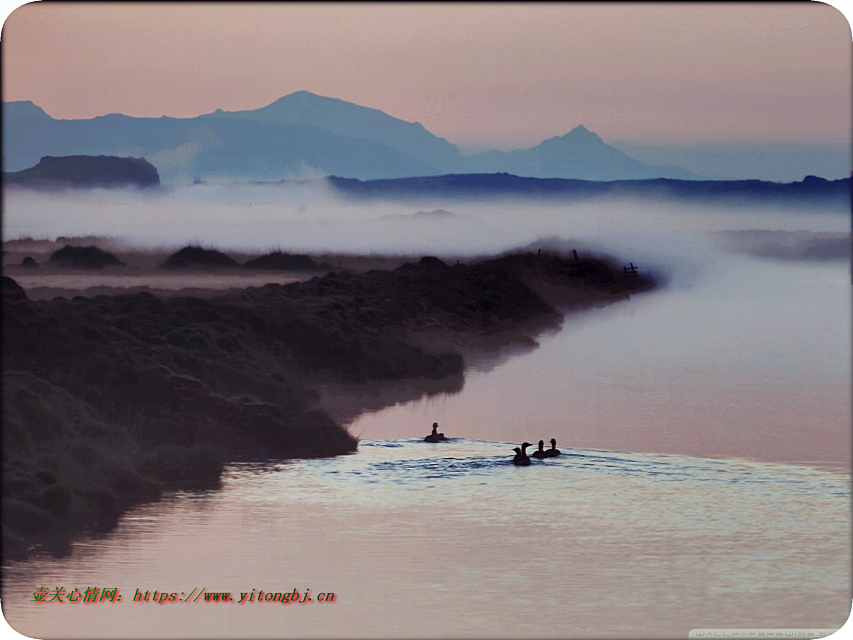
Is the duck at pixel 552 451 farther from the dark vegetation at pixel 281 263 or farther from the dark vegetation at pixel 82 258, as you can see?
the dark vegetation at pixel 281 263

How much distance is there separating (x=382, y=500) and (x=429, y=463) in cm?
240

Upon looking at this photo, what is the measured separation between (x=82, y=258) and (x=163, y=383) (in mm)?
27278

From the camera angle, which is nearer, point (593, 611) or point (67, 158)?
point (593, 611)

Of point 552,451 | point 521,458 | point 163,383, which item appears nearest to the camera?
point 521,458

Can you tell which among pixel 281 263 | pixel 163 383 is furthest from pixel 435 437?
pixel 281 263

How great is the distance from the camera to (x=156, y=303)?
2523cm

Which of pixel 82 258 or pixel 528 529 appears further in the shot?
pixel 82 258

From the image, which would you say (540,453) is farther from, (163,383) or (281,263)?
(281,263)

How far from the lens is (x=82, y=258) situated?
145ft

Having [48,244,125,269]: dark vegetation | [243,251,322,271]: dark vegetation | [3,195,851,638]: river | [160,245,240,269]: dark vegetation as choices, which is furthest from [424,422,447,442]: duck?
[243,251,322,271]: dark vegetation

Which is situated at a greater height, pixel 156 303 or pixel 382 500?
pixel 156 303

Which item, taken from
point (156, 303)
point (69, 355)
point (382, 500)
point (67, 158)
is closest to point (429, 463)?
point (382, 500)

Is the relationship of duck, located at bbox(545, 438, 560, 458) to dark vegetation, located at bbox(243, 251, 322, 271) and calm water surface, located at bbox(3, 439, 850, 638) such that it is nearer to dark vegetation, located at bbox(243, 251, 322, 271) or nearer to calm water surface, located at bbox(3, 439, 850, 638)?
calm water surface, located at bbox(3, 439, 850, 638)

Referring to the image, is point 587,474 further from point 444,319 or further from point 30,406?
point 444,319
